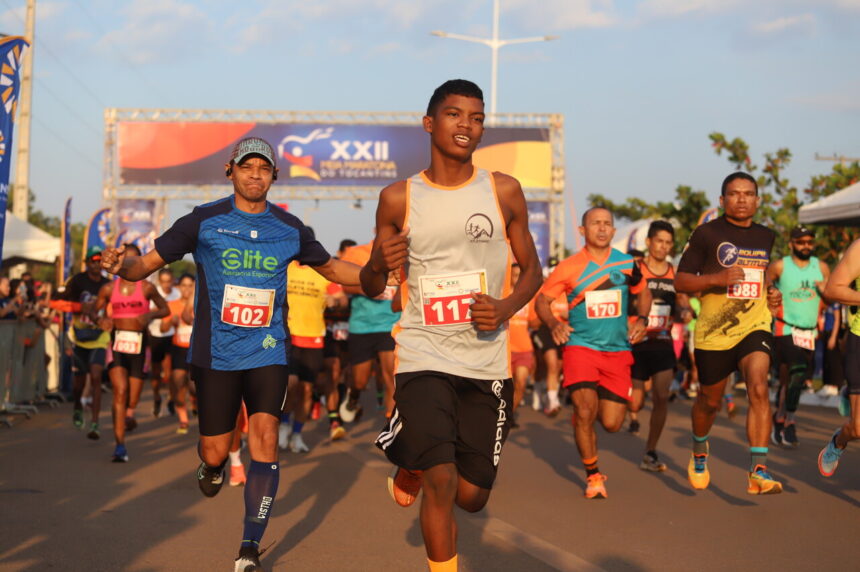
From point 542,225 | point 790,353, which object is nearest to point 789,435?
point 790,353

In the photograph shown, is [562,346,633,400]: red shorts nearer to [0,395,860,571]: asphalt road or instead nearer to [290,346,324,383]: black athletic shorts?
[0,395,860,571]: asphalt road

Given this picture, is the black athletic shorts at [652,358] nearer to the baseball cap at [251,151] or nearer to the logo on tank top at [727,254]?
the logo on tank top at [727,254]

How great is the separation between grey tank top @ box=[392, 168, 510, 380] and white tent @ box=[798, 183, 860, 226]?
12.3m

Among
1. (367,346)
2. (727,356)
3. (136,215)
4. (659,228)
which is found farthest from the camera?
(136,215)

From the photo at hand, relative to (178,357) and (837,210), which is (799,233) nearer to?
(837,210)

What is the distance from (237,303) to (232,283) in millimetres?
110

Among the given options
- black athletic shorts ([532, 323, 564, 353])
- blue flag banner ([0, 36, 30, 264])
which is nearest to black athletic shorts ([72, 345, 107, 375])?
blue flag banner ([0, 36, 30, 264])

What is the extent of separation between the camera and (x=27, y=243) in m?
20.7

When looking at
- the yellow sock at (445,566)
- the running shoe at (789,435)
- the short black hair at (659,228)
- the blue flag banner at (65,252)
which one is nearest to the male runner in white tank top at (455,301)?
the yellow sock at (445,566)

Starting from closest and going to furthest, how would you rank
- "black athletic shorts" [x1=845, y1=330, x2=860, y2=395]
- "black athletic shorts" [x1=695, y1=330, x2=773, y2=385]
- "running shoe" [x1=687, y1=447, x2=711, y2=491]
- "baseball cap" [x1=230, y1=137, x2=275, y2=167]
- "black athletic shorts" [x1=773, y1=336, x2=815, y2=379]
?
"baseball cap" [x1=230, y1=137, x2=275, y2=167] → "black athletic shorts" [x1=845, y1=330, x2=860, y2=395] → "black athletic shorts" [x1=695, y1=330, x2=773, y2=385] → "running shoe" [x1=687, y1=447, x2=711, y2=491] → "black athletic shorts" [x1=773, y1=336, x2=815, y2=379]

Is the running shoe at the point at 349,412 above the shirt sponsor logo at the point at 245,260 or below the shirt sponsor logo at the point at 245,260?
below

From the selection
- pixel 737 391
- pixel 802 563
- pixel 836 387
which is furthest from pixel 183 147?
pixel 802 563

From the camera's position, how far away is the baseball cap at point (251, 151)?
625 centimetres

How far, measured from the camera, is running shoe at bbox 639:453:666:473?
31.6ft
